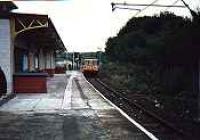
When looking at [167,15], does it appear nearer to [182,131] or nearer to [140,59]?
[140,59]

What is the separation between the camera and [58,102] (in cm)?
2452

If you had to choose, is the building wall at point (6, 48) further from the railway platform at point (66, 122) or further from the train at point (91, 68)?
the train at point (91, 68)

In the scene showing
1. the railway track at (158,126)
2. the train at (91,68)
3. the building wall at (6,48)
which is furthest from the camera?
the train at (91,68)

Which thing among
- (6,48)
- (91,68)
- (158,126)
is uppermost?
(6,48)

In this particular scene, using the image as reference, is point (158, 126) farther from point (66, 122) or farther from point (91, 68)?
point (91, 68)

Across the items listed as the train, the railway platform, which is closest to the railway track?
the railway platform

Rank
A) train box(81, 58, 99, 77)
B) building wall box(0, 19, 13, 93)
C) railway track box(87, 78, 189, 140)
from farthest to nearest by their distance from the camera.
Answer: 1. train box(81, 58, 99, 77)
2. building wall box(0, 19, 13, 93)
3. railway track box(87, 78, 189, 140)

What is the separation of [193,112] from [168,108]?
2.77m

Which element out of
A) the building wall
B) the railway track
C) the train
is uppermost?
the building wall

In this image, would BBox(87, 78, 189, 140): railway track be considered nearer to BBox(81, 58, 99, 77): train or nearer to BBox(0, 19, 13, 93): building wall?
BBox(0, 19, 13, 93): building wall

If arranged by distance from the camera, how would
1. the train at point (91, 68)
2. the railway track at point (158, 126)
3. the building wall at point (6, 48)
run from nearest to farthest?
1. the railway track at point (158, 126)
2. the building wall at point (6, 48)
3. the train at point (91, 68)

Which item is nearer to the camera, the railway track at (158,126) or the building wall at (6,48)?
the railway track at (158,126)

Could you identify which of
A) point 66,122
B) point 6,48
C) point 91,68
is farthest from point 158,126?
point 91,68

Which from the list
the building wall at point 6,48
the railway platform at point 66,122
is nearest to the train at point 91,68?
the building wall at point 6,48
